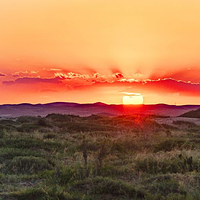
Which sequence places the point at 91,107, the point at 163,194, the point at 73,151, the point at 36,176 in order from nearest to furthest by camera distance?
the point at 163,194
the point at 36,176
the point at 73,151
the point at 91,107

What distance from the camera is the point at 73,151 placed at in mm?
14305

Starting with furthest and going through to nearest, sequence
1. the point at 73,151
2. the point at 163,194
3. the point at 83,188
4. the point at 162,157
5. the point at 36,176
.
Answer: the point at 73,151
the point at 162,157
the point at 36,176
the point at 83,188
the point at 163,194

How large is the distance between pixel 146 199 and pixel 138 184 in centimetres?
127

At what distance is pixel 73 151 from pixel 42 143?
198cm

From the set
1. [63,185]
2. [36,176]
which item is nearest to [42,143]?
[36,176]

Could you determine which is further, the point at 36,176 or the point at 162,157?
the point at 162,157

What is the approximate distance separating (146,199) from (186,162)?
3.72 m

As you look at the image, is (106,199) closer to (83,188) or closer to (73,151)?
(83,188)

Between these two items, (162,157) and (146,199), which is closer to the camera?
(146,199)

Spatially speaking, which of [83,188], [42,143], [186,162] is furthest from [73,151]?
[83,188]

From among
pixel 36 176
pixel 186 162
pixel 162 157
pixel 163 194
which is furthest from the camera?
pixel 162 157

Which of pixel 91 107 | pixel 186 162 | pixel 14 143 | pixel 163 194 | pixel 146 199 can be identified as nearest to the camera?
pixel 146 199

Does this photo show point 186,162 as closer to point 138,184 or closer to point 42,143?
point 138,184

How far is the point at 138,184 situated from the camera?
7762 millimetres
